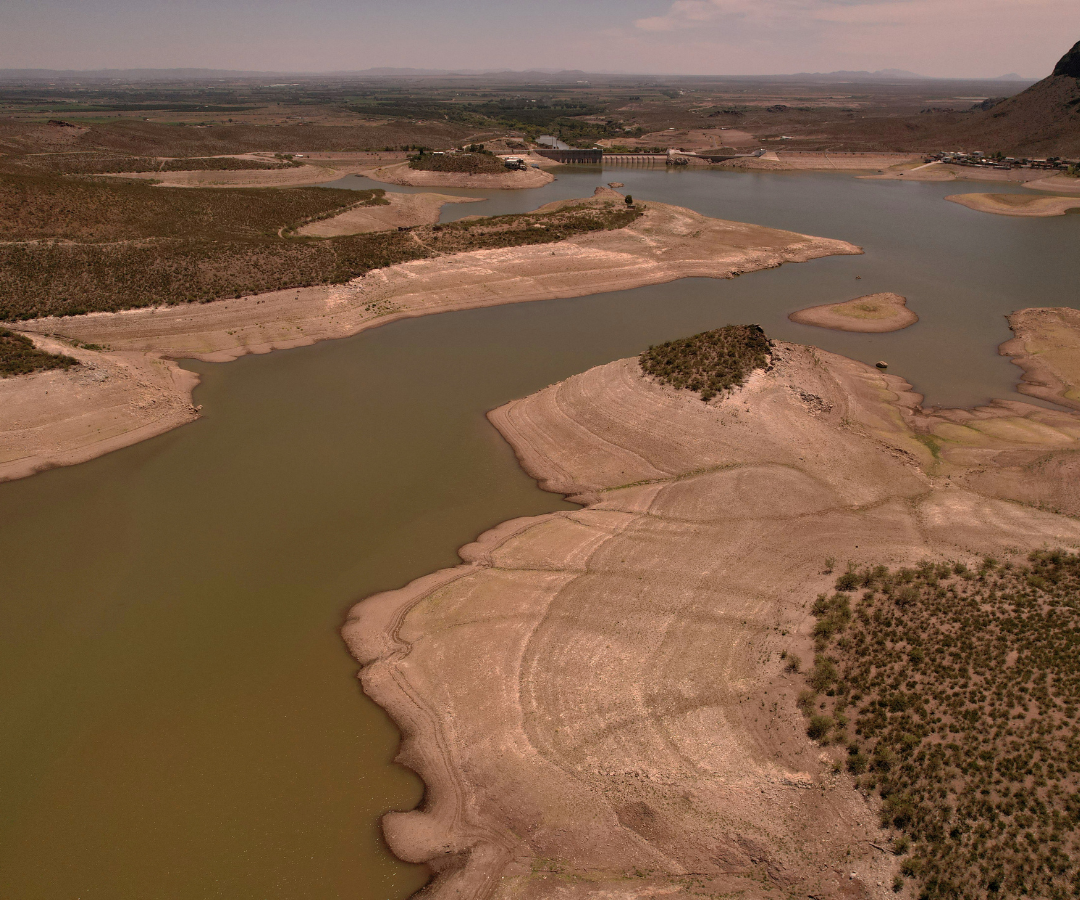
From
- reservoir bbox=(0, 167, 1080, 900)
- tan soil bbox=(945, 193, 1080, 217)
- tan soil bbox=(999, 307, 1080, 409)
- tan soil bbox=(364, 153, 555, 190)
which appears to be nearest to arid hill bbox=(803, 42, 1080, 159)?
tan soil bbox=(945, 193, 1080, 217)

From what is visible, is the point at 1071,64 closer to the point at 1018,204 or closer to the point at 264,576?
the point at 1018,204

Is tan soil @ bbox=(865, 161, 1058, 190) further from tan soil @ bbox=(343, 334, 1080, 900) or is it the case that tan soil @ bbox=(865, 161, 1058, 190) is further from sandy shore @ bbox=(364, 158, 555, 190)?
tan soil @ bbox=(343, 334, 1080, 900)

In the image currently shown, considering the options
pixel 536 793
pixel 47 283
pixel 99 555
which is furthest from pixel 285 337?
pixel 536 793

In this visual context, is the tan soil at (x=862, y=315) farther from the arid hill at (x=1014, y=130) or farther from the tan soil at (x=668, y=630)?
the arid hill at (x=1014, y=130)

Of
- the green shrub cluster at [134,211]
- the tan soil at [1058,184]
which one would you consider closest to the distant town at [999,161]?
the tan soil at [1058,184]

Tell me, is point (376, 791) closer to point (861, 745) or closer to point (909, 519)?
point (861, 745)
